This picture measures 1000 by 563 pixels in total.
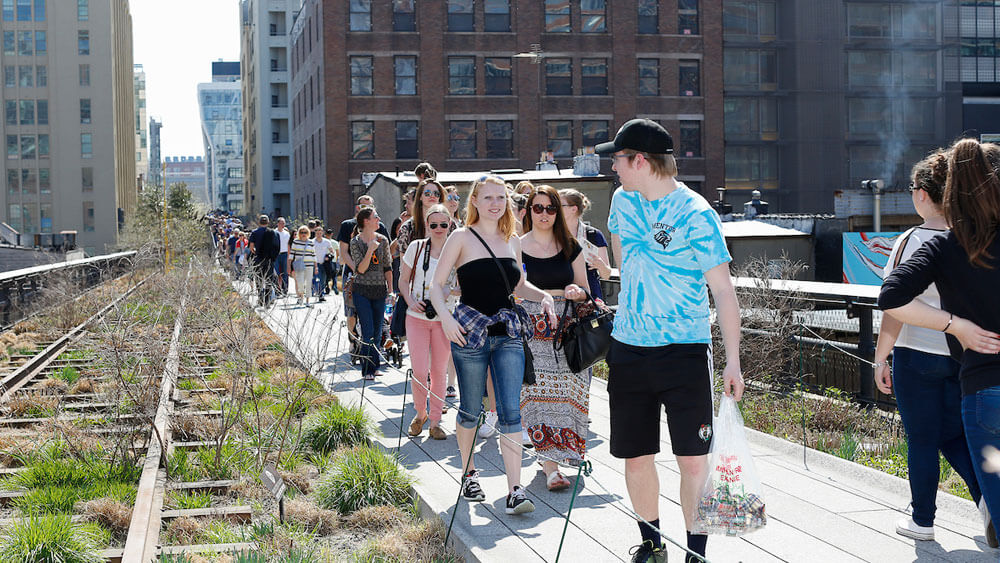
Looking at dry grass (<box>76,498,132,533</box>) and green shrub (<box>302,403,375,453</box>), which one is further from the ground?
green shrub (<box>302,403,375,453</box>)

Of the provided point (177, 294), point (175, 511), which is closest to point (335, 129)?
point (177, 294)

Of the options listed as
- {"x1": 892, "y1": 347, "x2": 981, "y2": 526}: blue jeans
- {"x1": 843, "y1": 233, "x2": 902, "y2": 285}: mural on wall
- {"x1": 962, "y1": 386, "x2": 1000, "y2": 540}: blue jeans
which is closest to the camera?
{"x1": 962, "y1": 386, "x2": 1000, "y2": 540}: blue jeans

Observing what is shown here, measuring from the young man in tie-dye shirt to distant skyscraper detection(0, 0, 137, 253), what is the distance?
109 m

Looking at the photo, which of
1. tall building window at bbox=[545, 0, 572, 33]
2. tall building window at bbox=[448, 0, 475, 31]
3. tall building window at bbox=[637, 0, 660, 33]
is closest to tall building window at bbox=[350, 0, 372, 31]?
tall building window at bbox=[448, 0, 475, 31]

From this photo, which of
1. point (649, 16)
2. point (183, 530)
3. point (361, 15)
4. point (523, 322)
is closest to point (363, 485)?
point (183, 530)

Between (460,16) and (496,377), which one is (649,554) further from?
(460,16)

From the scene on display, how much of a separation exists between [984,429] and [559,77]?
2262 inches

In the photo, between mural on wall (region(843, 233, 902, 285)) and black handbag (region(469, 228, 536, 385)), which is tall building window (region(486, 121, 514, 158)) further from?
black handbag (region(469, 228, 536, 385))

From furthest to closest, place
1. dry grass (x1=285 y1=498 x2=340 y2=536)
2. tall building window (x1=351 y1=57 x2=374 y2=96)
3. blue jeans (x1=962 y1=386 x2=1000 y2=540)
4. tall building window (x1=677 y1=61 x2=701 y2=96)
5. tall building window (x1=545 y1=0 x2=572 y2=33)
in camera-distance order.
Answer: tall building window (x1=677 y1=61 x2=701 y2=96)
tall building window (x1=545 y1=0 x2=572 y2=33)
tall building window (x1=351 y1=57 x2=374 y2=96)
dry grass (x1=285 y1=498 x2=340 y2=536)
blue jeans (x1=962 y1=386 x2=1000 y2=540)

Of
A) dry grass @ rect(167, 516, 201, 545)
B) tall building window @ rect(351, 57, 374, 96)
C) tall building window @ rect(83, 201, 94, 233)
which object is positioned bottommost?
dry grass @ rect(167, 516, 201, 545)

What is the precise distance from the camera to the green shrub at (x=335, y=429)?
828 centimetres

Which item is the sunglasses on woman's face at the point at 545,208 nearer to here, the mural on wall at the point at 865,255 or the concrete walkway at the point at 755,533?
the concrete walkway at the point at 755,533

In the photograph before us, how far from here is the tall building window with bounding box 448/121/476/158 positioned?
193 feet

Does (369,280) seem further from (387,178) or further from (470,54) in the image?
(470,54)
